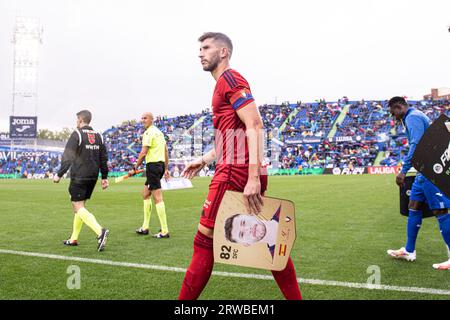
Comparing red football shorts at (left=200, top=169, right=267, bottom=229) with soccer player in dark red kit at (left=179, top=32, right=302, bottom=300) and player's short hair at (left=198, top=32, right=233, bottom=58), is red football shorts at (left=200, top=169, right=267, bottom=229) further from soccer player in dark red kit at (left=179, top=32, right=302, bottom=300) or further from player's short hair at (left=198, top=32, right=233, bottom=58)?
player's short hair at (left=198, top=32, right=233, bottom=58)

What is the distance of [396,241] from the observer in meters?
6.52

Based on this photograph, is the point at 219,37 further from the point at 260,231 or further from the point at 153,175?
the point at 153,175

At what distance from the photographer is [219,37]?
120 inches

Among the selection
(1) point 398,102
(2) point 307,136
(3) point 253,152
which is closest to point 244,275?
(3) point 253,152

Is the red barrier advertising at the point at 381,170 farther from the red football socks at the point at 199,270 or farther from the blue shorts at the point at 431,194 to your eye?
the red football socks at the point at 199,270

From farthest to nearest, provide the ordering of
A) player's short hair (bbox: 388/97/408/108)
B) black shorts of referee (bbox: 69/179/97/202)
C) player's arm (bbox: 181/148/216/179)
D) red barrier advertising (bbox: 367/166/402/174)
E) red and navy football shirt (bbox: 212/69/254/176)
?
red barrier advertising (bbox: 367/166/402/174) < black shorts of referee (bbox: 69/179/97/202) < player's short hair (bbox: 388/97/408/108) < player's arm (bbox: 181/148/216/179) < red and navy football shirt (bbox: 212/69/254/176)

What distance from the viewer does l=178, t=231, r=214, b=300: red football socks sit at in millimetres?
2783

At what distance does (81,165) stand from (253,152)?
444 cm

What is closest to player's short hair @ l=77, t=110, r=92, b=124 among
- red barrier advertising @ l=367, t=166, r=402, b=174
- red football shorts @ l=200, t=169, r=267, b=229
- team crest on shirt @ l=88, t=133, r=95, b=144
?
team crest on shirt @ l=88, t=133, r=95, b=144

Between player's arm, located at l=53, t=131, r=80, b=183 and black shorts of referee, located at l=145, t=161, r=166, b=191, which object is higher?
player's arm, located at l=53, t=131, r=80, b=183

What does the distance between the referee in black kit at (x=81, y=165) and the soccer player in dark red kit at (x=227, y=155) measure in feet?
12.4

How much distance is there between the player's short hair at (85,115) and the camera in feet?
21.6
